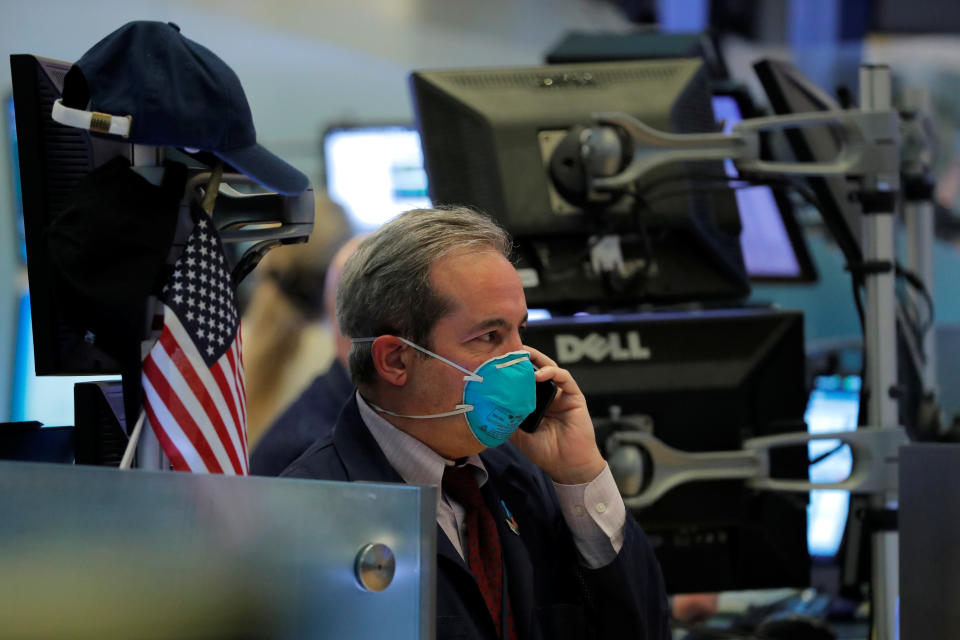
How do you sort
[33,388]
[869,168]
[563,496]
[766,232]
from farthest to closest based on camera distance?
[33,388] → [766,232] → [869,168] → [563,496]

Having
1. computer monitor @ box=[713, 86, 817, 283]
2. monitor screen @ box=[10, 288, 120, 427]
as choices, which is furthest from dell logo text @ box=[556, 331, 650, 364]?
monitor screen @ box=[10, 288, 120, 427]

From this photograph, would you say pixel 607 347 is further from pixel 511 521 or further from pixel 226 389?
pixel 226 389

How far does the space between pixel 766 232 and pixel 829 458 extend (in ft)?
2.36

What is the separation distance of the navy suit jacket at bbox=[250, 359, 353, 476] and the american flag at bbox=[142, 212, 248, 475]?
832 millimetres

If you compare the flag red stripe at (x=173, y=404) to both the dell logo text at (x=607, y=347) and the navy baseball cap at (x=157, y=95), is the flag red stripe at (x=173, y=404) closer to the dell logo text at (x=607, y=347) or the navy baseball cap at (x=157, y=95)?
the navy baseball cap at (x=157, y=95)

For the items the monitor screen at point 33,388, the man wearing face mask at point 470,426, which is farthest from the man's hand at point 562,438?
the monitor screen at point 33,388

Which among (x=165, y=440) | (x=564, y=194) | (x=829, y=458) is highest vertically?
(x=564, y=194)

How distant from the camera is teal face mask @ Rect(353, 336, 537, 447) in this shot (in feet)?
5.28

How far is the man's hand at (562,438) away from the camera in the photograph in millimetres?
1715

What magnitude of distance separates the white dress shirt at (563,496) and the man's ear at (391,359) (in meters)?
0.06

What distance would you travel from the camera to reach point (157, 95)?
139 centimetres

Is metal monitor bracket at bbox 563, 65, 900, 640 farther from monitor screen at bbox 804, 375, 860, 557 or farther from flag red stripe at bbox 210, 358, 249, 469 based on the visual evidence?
flag red stripe at bbox 210, 358, 249, 469

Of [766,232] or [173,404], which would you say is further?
[766,232]

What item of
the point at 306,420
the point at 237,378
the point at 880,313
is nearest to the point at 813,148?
the point at 880,313
